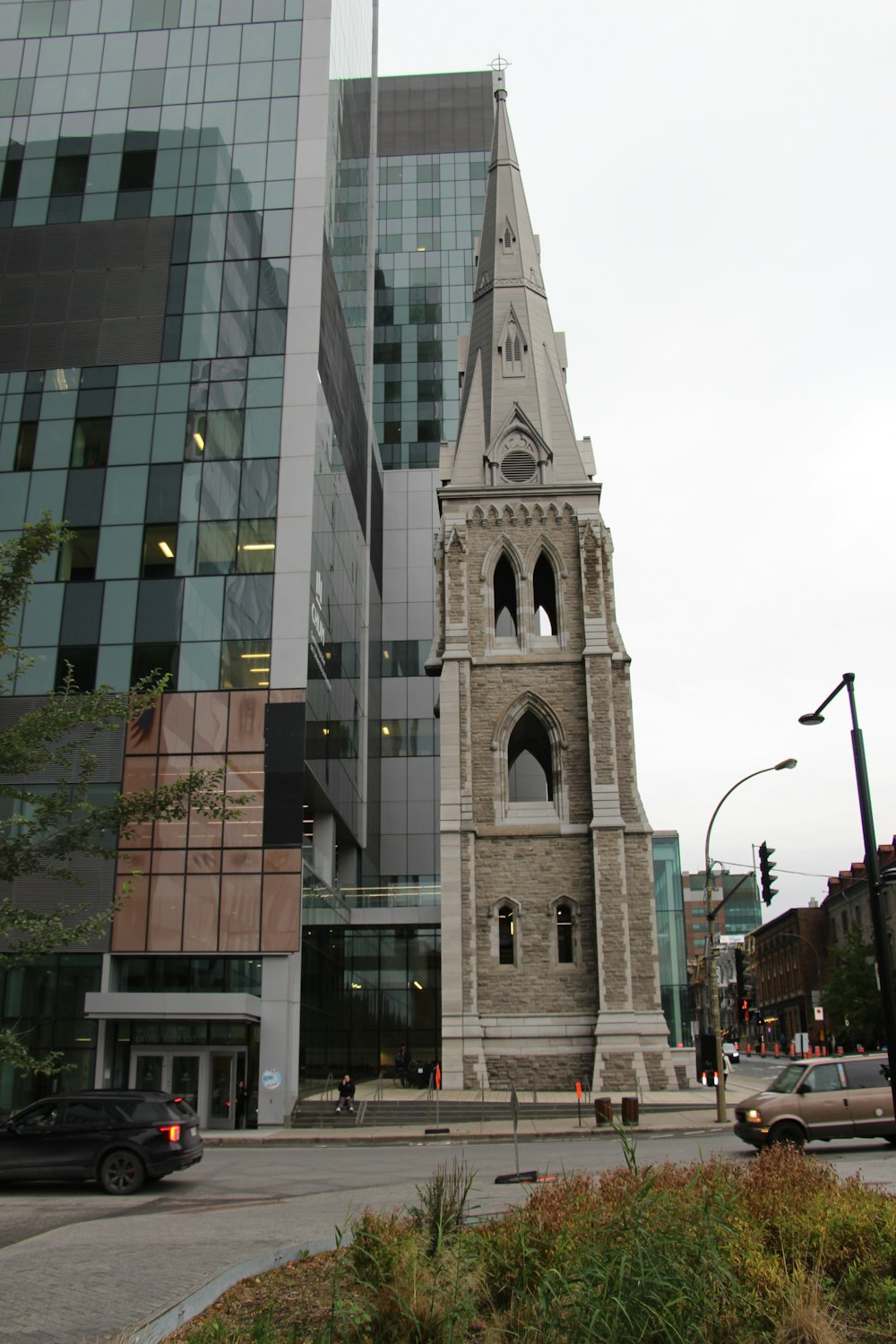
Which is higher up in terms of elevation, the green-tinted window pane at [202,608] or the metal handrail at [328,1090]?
the green-tinted window pane at [202,608]

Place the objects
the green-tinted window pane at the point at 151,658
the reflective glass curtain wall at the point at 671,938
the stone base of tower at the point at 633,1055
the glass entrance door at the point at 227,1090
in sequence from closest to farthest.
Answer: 1. the glass entrance door at the point at 227,1090
2. the stone base of tower at the point at 633,1055
3. the green-tinted window pane at the point at 151,658
4. the reflective glass curtain wall at the point at 671,938

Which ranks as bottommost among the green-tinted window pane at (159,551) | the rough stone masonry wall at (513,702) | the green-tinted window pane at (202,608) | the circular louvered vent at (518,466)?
the rough stone masonry wall at (513,702)

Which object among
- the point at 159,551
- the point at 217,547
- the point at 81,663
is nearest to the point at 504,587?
the point at 217,547

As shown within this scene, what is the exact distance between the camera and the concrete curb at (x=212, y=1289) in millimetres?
6965

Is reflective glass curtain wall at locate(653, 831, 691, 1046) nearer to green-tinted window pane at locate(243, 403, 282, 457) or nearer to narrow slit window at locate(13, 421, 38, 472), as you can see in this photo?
green-tinted window pane at locate(243, 403, 282, 457)

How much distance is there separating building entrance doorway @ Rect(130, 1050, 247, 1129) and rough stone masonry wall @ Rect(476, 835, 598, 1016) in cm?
881

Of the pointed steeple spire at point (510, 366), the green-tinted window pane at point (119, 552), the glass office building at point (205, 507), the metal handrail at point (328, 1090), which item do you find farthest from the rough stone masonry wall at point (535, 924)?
the green-tinted window pane at point (119, 552)

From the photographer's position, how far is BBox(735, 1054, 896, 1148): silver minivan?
19.0 metres

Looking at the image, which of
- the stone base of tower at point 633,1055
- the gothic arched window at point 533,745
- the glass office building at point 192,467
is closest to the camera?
the glass office building at point 192,467

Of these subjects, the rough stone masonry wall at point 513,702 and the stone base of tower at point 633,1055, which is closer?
the stone base of tower at point 633,1055

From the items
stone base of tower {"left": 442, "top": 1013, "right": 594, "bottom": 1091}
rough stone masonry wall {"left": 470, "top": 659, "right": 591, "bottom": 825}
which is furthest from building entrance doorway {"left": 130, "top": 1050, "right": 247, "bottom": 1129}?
rough stone masonry wall {"left": 470, "top": 659, "right": 591, "bottom": 825}

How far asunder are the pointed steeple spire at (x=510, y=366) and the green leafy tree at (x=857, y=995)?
30041 mm

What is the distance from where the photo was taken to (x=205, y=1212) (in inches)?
551

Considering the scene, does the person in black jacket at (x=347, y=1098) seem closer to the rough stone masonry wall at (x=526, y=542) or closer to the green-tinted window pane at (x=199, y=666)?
the green-tinted window pane at (x=199, y=666)
